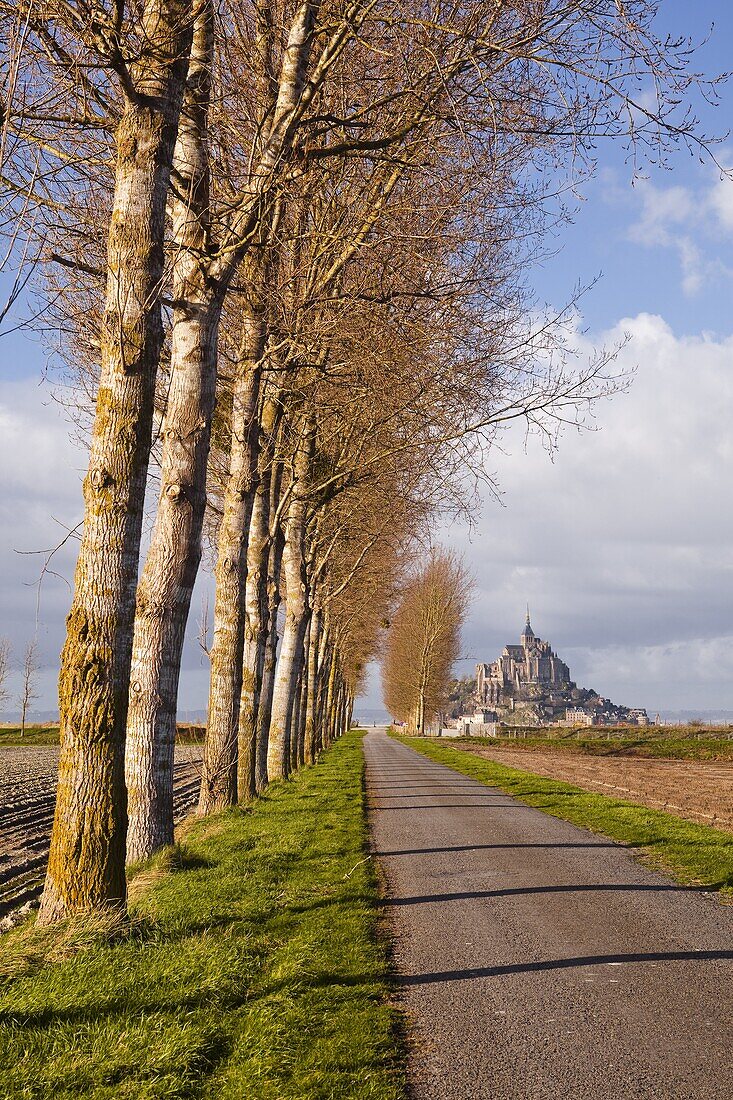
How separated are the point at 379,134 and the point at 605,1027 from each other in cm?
1039

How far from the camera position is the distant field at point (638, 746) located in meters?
49.9

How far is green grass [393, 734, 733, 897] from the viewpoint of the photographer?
1042cm

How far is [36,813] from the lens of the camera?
20.1m

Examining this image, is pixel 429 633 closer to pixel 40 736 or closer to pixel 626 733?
pixel 626 733

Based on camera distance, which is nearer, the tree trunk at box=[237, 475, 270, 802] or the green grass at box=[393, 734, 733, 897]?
the green grass at box=[393, 734, 733, 897]

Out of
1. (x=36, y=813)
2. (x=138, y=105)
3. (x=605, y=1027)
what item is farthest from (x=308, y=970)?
(x=36, y=813)

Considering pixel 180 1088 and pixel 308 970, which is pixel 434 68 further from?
pixel 180 1088

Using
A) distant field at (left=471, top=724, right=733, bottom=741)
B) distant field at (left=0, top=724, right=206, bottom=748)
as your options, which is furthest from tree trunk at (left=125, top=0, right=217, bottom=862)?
distant field at (left=0, top=724, right=206, bottom=748)

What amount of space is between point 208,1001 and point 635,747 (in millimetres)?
53097

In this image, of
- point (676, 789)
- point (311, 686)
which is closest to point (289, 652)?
point (676, 789)

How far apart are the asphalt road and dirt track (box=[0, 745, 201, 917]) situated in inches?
178

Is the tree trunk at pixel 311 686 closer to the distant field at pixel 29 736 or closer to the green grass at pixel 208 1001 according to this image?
the green grass at pixel 208 1001

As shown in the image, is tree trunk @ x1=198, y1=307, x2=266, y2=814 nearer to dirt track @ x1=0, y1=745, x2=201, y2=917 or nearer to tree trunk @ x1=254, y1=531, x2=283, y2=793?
dirt track @ x1=0, y1=745, x2=201, y2=917

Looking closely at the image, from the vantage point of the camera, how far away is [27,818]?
754 inches
